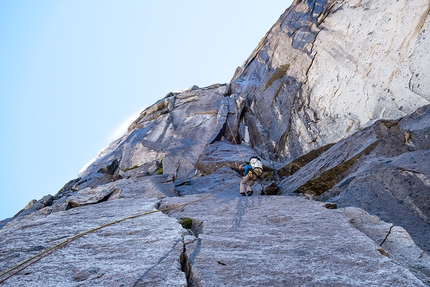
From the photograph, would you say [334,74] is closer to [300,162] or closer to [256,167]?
[300,162]

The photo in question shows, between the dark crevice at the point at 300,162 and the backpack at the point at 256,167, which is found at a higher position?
the backpack at the point at 256,167

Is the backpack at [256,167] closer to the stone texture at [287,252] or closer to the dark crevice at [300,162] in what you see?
the stone texture at [287,252]

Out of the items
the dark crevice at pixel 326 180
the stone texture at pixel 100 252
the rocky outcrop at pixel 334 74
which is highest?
the rocky outcrop at pixel 334 74

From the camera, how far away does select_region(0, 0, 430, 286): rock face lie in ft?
18.4

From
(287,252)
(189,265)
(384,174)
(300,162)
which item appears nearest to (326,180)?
(384,174)

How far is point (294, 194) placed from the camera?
13.2m

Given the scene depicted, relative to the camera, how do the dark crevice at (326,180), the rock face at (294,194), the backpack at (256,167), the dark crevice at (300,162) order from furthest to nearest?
the dark crevice at (300,162), the backpack at (256,167), the dark crevice at (326,180), the rock face at (294,194)

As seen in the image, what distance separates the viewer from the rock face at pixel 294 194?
5.61m

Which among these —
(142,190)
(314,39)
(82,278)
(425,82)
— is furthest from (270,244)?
(314,39)

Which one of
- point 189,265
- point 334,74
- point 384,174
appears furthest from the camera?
→ point 334,74

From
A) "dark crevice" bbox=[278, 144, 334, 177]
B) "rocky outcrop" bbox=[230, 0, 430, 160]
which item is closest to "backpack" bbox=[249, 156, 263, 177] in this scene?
"dark crevice" bbox=[278, 144, 334, 177]

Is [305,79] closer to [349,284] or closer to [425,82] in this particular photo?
[425,82]

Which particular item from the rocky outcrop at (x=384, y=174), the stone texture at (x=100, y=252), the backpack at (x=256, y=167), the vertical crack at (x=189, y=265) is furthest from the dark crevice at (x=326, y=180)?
the vertical crack at (x=189, y=265)

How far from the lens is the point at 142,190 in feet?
48.1
